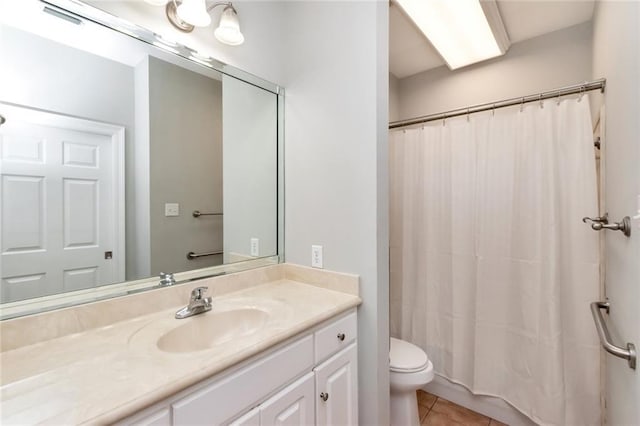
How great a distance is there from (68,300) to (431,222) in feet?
6.60

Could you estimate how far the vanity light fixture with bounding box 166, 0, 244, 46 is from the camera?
1.15 meters

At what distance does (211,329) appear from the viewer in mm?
1140

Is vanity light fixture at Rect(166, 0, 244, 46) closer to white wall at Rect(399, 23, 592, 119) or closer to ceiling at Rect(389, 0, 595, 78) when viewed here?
ceiling at Rect(389, 0, 595, 78)

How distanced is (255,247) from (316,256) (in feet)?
1.20

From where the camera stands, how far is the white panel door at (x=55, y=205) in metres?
0.86

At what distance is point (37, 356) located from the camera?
2.61 ft

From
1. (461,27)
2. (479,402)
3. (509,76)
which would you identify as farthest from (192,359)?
(509,76)

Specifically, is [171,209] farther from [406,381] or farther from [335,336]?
[406,381]

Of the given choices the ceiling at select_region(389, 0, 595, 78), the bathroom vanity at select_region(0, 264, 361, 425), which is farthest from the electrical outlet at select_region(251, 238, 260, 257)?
the ceiling at select_region(389, 0, 595, 78)

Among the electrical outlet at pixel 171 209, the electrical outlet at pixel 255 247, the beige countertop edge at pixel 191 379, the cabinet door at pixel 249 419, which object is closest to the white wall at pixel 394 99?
the electrical outlet at pixel 255 247

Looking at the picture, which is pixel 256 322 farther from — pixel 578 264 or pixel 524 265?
pixel 578 264

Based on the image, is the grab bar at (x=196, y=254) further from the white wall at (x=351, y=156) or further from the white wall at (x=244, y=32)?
the white wall at (x=244, y=32)

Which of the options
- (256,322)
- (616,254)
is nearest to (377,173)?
(256,322)

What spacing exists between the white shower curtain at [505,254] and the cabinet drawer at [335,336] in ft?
3.19
